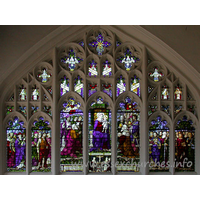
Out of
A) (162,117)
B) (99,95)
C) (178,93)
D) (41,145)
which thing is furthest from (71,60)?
(178,93)

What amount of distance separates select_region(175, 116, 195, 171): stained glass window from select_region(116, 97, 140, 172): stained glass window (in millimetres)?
966

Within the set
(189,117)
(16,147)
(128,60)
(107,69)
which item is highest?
(128,60)

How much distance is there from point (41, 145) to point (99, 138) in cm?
142

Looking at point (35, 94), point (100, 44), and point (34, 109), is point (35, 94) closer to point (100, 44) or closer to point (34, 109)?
point (34, 109)

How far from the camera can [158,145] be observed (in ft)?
21.1

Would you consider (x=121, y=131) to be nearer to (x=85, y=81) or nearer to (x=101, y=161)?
(x=101, y=161)

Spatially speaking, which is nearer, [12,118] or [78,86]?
[12,118]

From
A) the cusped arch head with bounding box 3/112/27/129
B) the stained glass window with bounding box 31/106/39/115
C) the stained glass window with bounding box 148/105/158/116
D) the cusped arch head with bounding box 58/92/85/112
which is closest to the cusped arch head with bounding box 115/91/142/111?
the stained glass window with bounding box 148/105/158/116

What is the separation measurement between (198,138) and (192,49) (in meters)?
2.12

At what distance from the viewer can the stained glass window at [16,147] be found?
21.1 feet

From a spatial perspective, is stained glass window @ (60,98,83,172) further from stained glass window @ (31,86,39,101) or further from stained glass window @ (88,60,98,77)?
stained glass window @ (88,60,98,77)

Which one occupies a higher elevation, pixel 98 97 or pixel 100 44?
pixel 100 44

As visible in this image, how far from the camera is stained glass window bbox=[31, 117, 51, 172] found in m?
6.43

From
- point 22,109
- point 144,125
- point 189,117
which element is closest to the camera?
point 144,125
